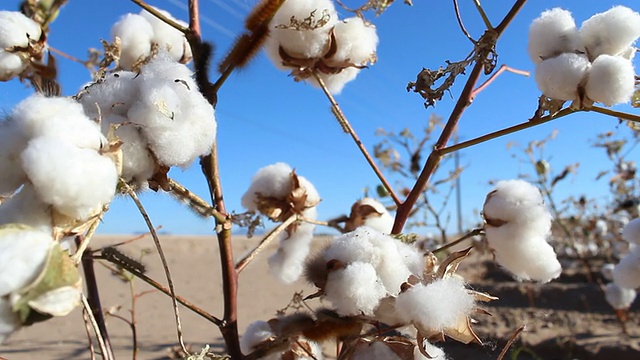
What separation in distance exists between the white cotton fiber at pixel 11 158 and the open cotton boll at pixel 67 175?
0.02 metres

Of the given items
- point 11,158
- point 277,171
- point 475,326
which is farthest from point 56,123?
point 475,326

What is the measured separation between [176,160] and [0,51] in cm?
54

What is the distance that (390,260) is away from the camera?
0.67m

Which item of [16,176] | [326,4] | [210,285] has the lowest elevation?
[210,285]

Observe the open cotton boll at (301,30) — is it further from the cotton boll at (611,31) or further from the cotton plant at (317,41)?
the cotton boll at (611,31)

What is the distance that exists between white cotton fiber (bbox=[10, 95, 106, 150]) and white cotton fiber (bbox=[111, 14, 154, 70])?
599 mm

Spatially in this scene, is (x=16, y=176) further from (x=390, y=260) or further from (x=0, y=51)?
(x=0, y=51)

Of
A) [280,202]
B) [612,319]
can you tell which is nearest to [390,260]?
[280,202]

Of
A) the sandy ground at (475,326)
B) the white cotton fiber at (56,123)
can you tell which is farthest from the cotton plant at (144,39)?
the white cotton fiber at (56,123)

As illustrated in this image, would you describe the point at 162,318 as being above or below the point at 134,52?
below

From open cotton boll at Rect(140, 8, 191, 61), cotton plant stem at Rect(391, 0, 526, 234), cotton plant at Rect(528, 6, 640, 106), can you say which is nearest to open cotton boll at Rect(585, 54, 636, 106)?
cotton plant at Rect(528, 6, 640, 106)

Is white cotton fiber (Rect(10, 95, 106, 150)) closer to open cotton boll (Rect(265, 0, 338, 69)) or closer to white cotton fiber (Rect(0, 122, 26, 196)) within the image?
white cotton fiber (Rect(0, 122, 26, 196))

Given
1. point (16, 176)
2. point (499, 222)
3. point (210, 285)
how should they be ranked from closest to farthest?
point (16, 176) → point (499, 222) → point (210, 285)

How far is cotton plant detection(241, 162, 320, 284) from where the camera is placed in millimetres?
A: 1033
